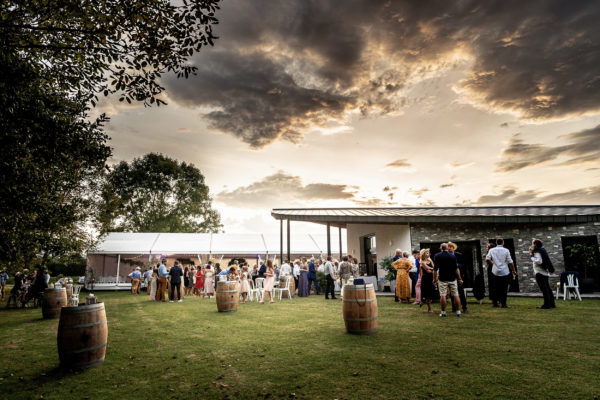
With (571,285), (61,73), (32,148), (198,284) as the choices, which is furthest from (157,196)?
(571,285)

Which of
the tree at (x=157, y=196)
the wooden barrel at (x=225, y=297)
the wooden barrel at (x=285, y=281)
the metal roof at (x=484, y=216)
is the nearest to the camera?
the wooden barrel at (x=225, y=297)

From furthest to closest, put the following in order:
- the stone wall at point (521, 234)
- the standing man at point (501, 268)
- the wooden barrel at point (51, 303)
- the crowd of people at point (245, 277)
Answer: the crowd of people at point (245, 277) → the stone wall at point (521, 234) → the wooden barrel at point (51, 303) → the standing man at point (501, 268)

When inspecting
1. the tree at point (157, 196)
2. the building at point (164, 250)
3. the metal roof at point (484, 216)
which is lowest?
the building at point (164, 250)

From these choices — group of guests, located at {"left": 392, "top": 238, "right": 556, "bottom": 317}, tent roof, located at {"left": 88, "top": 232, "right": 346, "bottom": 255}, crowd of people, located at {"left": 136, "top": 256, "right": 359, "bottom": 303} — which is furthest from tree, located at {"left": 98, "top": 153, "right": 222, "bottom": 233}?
group of guests, located at {"left": 392, "top": 238, "right": 556, "bottom": 317}

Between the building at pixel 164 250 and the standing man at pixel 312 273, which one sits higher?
the building at pixel 164 250

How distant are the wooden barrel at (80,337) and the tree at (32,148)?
3.02 metres

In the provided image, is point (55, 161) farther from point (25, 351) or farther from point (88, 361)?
point (88, 361)

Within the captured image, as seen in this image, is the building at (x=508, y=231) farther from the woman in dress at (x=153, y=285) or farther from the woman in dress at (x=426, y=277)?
the woman in dress at (x=153, y=285)

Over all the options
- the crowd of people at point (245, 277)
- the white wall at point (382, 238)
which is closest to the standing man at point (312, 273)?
the crowd of people at point (245, 277)

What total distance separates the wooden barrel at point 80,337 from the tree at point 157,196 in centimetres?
3037

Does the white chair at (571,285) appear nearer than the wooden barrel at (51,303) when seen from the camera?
No

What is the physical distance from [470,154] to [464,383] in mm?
12173

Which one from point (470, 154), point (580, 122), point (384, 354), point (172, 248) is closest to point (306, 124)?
point (470, 154)

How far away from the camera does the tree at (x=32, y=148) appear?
5238mm
